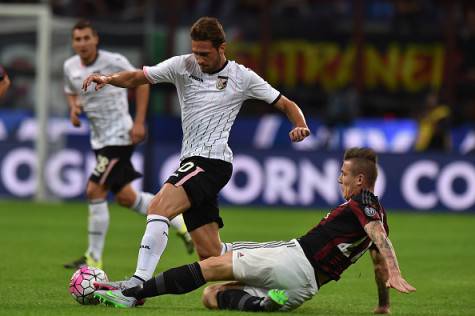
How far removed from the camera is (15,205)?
63.9ft

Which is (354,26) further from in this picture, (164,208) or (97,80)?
(164,208)

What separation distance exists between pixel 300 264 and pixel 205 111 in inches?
58.4

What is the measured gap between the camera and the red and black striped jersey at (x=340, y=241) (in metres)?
8.16

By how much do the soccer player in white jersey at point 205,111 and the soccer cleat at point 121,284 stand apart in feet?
1.84

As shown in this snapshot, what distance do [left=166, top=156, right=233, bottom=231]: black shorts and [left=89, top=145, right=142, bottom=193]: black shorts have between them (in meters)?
2.85

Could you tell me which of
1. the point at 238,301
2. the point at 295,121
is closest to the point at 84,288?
the point at 238,301

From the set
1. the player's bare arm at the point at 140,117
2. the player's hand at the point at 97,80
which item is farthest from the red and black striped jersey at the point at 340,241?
the player's bare arm at the point at 140,117

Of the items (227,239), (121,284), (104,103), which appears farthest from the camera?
(227,239)

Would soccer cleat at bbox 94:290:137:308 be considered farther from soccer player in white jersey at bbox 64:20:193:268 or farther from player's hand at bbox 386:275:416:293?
soccer player in white jersey at bbox 64:20:193:268

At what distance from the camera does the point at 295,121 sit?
8.67 metres

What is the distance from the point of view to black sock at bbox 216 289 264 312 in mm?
8211

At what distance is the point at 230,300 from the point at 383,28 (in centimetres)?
1624

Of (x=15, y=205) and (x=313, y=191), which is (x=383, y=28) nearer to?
(x=313, y=191)

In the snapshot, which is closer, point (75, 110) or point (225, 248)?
point (225, 248)
